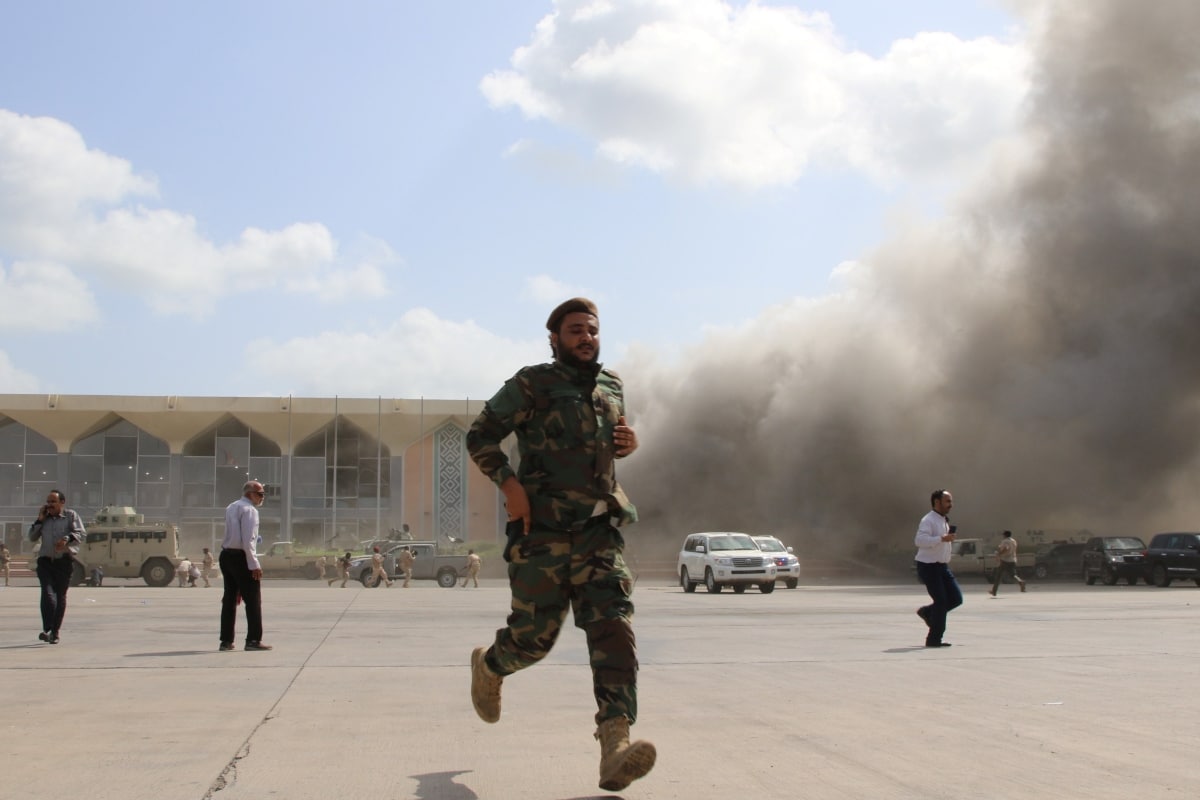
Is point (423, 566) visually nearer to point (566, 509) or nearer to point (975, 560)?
point (975, 560)

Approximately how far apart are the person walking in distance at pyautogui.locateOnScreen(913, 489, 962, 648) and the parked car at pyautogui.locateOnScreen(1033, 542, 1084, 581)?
27.0 m

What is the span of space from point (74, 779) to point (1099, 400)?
35.1m

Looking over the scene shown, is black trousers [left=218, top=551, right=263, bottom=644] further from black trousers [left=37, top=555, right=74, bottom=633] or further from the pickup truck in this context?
the pickup truck

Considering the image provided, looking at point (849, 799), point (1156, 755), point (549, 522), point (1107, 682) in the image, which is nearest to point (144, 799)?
point (549, 522)

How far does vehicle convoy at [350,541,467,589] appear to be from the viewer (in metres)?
31.8

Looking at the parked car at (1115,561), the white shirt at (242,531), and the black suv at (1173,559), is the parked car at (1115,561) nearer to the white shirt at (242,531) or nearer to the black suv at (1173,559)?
the black suv at (1173,559)

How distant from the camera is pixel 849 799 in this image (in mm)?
3639

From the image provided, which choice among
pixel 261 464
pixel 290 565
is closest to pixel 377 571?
pixel 290 565

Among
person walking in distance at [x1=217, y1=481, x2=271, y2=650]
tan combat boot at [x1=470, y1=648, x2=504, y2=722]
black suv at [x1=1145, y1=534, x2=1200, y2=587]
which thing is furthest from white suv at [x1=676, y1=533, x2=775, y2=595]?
tan combat boot at [x1=470, y1=648, x2=504, y2=722]

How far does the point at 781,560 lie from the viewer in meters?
25.1

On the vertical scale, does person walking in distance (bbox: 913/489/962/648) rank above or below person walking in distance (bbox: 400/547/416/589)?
above

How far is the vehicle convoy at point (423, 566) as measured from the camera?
3178 cm

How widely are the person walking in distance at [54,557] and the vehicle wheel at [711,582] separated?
15646 mm

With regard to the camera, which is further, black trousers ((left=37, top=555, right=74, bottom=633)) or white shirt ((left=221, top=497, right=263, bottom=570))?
black trousers ((left=37, top=555, right=74, bottom=633))
